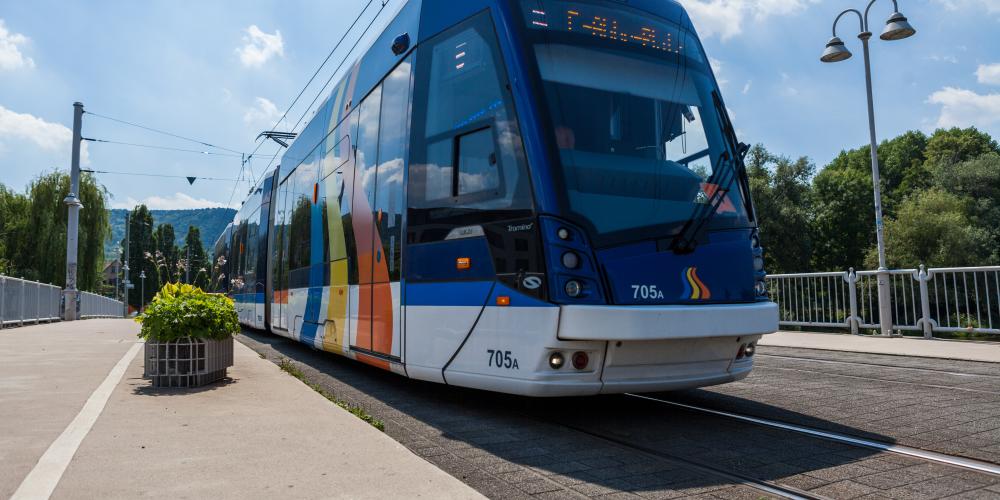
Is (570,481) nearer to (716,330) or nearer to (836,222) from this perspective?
(716,330)

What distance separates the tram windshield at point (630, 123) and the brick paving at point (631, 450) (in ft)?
4.82

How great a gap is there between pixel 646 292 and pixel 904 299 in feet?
33.5

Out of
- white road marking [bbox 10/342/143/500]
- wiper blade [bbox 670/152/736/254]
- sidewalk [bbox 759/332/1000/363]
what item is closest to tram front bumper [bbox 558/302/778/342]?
wiper blade [bbox 670/152/736/254]

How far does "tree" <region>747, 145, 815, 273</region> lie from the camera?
45.5 meters

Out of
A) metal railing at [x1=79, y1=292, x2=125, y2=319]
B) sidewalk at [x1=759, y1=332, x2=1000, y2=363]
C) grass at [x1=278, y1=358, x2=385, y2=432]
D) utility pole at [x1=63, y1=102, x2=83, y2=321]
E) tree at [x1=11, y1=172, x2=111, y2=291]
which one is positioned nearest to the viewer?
grass at [x1=278, y1=358, x2=385, y2=432]

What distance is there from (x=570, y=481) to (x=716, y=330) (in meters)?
1.81

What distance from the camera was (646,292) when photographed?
15.9 feet

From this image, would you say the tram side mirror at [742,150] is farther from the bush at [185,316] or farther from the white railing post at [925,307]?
the white railing post at [925,307]

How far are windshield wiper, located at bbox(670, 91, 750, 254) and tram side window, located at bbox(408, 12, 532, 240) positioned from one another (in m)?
1.22

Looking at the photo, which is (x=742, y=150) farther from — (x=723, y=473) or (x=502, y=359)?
(x=723, y=473)

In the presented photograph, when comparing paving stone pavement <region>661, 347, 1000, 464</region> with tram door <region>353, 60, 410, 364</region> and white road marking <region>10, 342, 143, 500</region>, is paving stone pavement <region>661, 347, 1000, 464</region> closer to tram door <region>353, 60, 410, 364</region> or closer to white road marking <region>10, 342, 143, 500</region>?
tram door <region>353, 60, 410, 364</region>

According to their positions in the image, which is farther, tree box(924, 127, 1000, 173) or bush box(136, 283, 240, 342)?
tree box(924, 127, 1000, 173)

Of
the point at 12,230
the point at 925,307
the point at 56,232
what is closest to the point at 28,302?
the point at 56,232

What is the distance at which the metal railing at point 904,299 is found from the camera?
441 inches
